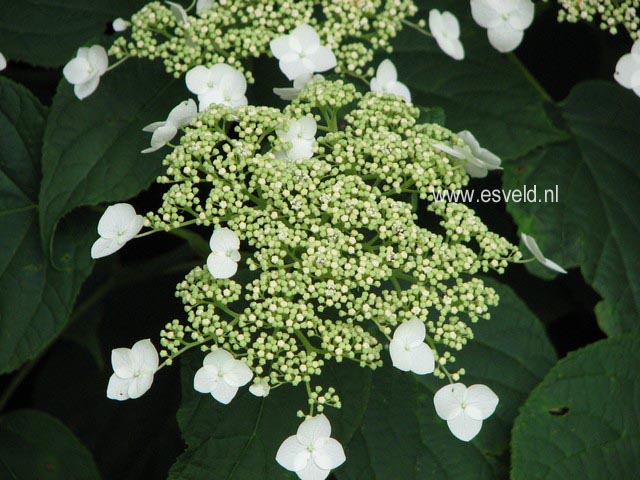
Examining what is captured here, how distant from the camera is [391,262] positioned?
1.25m

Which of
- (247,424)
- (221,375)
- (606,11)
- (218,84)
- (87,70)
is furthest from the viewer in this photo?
(606,11)

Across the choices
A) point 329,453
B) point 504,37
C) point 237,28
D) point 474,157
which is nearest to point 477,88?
point 504,37

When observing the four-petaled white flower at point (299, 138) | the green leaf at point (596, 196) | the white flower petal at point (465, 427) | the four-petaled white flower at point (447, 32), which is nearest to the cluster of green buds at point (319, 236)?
the four-petaled white flower at point (299, 138)

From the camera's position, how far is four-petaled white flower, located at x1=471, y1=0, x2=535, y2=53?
5.62 feet

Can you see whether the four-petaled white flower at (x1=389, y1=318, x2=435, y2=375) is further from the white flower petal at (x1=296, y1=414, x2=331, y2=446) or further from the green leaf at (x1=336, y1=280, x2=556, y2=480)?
the green leaf at (x1=336, y1=280, x2=556, y2=480)

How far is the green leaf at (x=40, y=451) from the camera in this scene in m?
1.72

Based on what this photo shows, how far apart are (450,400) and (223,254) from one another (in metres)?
0.46

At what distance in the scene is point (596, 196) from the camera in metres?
1.82

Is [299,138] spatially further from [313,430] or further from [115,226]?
[313,430]

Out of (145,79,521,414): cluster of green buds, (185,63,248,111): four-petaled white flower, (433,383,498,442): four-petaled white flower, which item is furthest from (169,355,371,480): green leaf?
(185,63,248,111): four-petaled white flower

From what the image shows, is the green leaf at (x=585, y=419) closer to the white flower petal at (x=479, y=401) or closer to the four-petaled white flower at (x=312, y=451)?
the white flower petal at (x=479, y=401)

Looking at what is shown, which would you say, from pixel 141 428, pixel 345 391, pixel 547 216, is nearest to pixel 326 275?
pixel 345 391

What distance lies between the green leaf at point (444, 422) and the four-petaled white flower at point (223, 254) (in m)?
0.45

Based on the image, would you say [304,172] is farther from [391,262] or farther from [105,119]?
[105,119]
